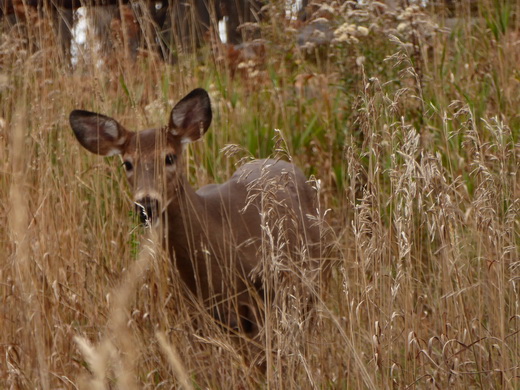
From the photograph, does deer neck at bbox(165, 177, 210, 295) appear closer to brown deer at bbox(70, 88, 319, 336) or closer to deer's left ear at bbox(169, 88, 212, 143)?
brown deer at bbox(70, 88, 319, 336)

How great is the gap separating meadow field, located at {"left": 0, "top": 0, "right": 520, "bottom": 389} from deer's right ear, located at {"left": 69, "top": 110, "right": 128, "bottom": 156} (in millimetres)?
190

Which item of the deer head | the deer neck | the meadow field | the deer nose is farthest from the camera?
the deer neck

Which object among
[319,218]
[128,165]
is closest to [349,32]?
[128,165]

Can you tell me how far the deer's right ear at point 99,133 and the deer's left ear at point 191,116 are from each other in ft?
0.76

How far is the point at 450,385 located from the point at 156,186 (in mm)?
1747

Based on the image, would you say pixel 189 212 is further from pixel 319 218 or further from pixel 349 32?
pixel 349 32

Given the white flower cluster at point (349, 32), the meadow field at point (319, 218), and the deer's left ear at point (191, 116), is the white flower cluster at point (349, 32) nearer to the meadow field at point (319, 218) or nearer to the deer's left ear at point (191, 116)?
the meadow field at point (319, 218)

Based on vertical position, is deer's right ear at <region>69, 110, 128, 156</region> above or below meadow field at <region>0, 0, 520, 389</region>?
A: above

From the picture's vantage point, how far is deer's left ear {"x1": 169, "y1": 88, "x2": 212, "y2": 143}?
441cm

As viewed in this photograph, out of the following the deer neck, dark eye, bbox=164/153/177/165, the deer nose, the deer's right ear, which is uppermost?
the deer's right ear

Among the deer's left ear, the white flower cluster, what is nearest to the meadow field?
the white flower cluster

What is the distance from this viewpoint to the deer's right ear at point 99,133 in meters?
4.40

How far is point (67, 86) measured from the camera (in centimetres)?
508

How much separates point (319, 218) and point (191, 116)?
1.92 meters
